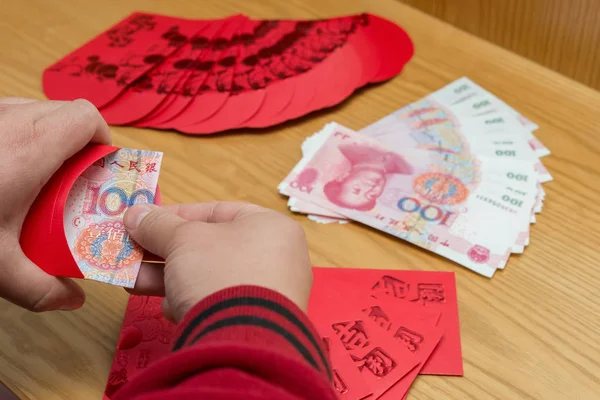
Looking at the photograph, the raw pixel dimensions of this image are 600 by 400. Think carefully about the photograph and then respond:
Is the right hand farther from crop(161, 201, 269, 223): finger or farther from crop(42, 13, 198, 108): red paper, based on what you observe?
crop(42, 13, 198, 108): red paper

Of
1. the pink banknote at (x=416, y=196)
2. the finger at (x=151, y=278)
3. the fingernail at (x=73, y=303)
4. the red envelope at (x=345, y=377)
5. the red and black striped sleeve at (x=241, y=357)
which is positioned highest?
the red and black striped sleeve at (x=241, y=357)

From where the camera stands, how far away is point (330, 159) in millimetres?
958

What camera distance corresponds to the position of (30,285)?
65 cm

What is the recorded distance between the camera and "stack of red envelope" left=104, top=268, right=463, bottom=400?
2.33 feet

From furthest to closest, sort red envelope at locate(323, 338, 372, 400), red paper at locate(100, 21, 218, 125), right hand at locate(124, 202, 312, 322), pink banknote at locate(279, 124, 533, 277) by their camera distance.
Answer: red paper at locate(100, 21, 218, 125) < pink banknote at locate(279, 124, 533, 277) < red envelope at locate(323, 338, 372, 400) < right hand at locate(124, 202, 312, 322)

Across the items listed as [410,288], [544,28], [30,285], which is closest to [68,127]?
[30,285]

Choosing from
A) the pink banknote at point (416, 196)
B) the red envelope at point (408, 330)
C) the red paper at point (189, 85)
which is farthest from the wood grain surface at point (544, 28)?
the red envelope at point (408, 330)

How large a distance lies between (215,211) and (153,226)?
7cm

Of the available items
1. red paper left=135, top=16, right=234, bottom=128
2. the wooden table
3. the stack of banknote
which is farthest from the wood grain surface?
red paper left=135, top=16, right=234, bottom=128

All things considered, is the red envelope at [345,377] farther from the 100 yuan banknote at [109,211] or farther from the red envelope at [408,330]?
the 100 yuan banknote at [109,211]

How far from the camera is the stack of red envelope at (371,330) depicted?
0.71 m

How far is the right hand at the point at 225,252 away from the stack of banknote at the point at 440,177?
0.26 meters

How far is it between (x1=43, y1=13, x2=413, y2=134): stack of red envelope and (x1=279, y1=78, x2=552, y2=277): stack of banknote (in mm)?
87

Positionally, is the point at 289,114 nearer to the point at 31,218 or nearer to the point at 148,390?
the point at 31,218
